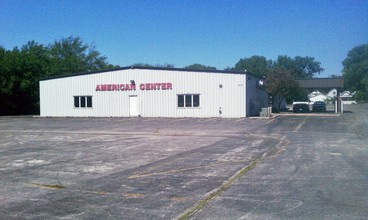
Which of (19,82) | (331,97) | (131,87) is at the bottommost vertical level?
(131,87)

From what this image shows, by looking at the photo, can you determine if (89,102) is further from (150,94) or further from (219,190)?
(219,190)

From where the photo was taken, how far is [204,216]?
5.83m

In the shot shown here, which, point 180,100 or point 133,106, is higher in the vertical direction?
point 180,100

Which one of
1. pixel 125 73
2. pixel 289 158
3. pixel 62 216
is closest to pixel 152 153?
pixel 289 158

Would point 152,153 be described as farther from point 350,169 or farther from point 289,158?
point 350,169

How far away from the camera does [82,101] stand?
39.7 meters

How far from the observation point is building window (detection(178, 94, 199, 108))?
35281mm

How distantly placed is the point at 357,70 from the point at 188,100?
84.7 m

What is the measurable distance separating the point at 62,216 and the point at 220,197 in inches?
110

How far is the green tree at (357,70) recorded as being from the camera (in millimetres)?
102062

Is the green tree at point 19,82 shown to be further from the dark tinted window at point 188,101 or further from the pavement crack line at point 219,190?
the pavement crack line at point 219,190

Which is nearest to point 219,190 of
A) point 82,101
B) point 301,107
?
point 82,101

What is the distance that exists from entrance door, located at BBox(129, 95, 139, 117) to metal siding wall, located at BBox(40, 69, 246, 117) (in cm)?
36

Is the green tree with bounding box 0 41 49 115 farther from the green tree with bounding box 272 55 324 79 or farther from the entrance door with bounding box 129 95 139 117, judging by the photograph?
the green tree with bounding box 272 55 324 79
